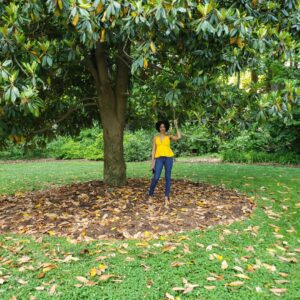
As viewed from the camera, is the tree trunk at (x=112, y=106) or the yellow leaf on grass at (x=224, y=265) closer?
the yellow leaf on grass at (x=224, y=265)

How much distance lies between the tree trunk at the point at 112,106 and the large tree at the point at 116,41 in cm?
2

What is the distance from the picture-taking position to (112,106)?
24.4 ft

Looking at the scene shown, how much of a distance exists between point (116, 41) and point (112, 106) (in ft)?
7.48

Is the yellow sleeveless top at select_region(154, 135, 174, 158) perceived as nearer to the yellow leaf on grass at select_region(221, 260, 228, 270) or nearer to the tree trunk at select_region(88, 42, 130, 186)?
the tree trunk at select_region(88, 42, 130, 186)

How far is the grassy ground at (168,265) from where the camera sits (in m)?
3.67

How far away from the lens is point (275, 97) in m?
4.88

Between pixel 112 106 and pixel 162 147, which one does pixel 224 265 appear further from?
pixel 112 106

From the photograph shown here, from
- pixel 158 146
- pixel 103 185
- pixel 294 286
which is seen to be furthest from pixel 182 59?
pixel 294 286

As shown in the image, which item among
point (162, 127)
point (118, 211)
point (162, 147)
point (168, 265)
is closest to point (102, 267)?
point (168, 265)

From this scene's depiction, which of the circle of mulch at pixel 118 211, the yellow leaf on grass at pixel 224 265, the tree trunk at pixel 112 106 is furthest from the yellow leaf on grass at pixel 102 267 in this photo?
the tree trunk at pixel 112 106

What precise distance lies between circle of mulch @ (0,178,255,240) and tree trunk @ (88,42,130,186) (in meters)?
0.44

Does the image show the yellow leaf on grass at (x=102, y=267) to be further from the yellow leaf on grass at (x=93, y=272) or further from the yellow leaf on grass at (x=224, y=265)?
the yellow leaf on grass at (x=224, y=265)

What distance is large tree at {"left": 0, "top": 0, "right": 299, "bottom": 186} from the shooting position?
419 centimetres

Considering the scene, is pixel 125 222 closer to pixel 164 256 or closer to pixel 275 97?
pixel 164 256
